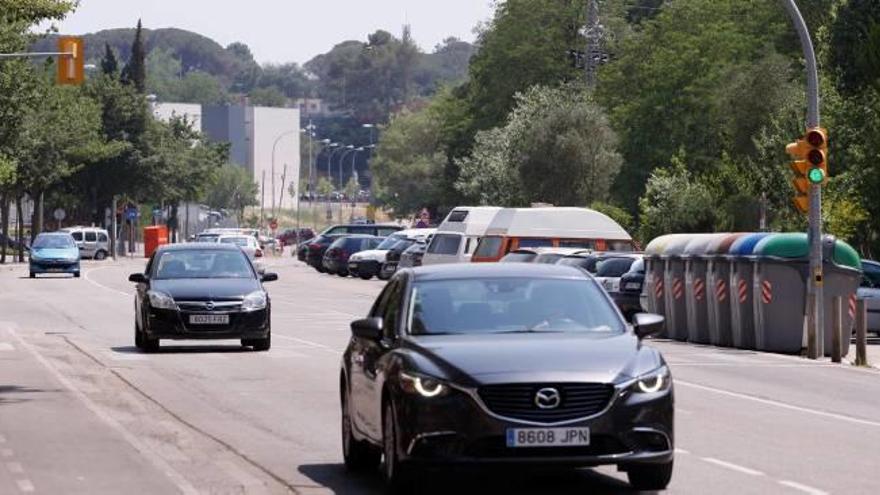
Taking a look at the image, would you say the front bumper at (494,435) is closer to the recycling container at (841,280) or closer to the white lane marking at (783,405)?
the white lane marking at (783,405)

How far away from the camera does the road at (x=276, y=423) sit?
14.5 m

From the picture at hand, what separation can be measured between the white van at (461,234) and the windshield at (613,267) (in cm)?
1096

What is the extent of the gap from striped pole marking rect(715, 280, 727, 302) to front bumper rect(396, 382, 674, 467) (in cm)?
2333

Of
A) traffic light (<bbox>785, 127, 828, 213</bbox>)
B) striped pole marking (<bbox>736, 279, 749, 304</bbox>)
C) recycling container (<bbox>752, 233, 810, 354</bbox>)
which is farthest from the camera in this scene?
striped pole marking (<bbox>736, 279, 749, 304</bbox>)

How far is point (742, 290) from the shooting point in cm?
3503

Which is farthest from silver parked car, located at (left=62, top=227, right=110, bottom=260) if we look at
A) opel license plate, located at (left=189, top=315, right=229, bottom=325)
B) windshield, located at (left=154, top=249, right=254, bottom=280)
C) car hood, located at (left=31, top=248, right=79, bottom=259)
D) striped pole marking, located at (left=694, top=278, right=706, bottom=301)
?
opel license plate, located at (left=189, top=315, right=229, bottom=325)

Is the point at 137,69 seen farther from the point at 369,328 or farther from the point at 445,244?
the point at 369,328

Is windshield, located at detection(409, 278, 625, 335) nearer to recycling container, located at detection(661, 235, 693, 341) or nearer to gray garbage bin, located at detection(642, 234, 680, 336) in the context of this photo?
recycling container, located at detection(661, 235, 693, 341)

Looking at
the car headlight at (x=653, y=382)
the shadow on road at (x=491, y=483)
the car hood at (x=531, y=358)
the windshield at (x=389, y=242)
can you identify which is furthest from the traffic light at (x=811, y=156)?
the windshield at (x=389, y=242)

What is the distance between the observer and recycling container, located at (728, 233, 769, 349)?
114 feet

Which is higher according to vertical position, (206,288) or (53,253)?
(206,288)

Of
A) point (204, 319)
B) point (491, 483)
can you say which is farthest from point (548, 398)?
point (204, 319)

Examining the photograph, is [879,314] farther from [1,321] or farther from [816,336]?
[1,321]

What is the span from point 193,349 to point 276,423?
12848 millimetres
